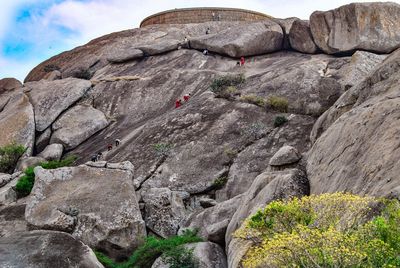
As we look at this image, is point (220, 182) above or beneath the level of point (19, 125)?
beneath

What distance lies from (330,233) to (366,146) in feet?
17.9

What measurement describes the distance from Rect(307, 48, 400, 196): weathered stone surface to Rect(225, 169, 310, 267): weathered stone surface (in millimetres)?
364

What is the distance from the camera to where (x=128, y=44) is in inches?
1709

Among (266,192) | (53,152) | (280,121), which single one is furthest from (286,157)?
(53,152)

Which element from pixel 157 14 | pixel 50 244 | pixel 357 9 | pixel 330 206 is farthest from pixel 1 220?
pixel 157 14

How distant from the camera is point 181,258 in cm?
1677

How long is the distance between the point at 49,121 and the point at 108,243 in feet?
46.1

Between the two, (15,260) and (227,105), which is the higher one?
(227,105)

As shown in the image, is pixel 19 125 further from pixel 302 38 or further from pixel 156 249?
pixel 156 249

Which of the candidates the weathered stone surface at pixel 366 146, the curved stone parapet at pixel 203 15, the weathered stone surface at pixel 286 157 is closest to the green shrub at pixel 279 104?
the weathered stone surface at pixel 366 146

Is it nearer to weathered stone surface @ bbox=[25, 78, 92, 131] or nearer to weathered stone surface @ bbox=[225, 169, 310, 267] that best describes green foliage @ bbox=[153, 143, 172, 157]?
weathered stone surface @ bbox=[25, 78, 92, 131]

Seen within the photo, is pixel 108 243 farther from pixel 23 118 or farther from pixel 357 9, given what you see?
pixel 357 9

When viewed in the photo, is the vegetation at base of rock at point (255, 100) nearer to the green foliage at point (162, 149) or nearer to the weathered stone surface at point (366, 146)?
the green foliage at point (162, 149)

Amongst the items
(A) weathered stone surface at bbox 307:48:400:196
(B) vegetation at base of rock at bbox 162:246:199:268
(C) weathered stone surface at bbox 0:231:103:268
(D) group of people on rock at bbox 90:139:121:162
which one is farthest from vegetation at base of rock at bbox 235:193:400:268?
(D) group of people on rock at bbox 90:139:121:162
